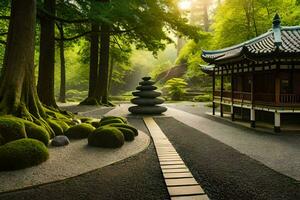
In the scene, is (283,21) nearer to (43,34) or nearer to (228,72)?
(228,72)

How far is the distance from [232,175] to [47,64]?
12.9m

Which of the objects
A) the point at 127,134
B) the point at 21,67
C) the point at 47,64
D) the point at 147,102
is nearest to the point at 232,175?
the point at 127,134

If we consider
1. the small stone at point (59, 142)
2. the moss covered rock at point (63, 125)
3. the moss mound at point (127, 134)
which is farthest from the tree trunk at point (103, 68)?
the small stone at point (59, 142)

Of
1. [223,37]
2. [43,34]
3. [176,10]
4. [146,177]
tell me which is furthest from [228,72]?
[146,177]

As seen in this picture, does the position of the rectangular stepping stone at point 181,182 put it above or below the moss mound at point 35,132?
below

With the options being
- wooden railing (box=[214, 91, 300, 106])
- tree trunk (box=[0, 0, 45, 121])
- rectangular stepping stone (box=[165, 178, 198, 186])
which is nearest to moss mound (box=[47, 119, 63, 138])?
tree trunk (box=[0, 0, 45, 121])

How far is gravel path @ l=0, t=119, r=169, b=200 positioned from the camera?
585 centimetres

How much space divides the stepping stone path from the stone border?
0.97 meters

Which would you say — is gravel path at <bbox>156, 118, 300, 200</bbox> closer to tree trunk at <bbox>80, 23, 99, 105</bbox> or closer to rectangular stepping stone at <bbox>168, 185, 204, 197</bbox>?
rectangular stepping stone at <bbox>168, 185, 204, 197</bbox>

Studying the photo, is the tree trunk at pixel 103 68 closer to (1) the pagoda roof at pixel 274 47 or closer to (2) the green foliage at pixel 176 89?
(1) the pagoda roof at pixel 274 47

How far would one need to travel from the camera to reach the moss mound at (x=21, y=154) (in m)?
7.18

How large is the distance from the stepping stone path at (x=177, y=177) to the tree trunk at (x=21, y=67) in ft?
16.6

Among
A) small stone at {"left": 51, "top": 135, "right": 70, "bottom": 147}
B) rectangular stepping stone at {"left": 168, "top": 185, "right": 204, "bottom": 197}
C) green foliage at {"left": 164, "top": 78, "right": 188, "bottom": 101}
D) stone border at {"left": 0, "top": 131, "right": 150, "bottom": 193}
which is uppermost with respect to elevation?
green foliage at {"left": 164, "top": 78, "right": 188, "bottom": 101}

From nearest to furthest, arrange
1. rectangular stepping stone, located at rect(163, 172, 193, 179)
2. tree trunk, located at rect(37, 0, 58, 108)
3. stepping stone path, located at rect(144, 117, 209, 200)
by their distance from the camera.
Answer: stepping stone path, located at rect(144, 117, 209, 200) < rectangular stepping stone, located at rect(163, 172, 193, 179) < tree trunk, located at rect(37, 0, 58, 108)
